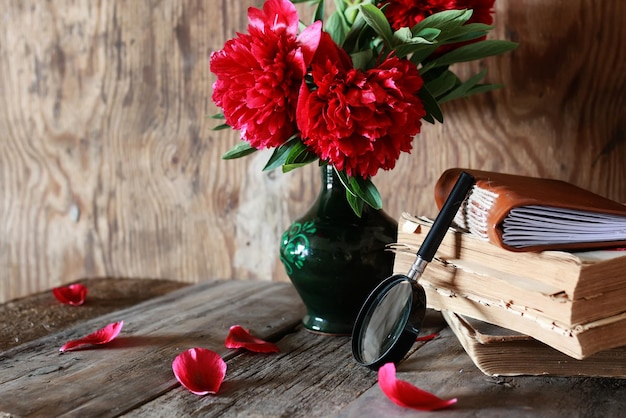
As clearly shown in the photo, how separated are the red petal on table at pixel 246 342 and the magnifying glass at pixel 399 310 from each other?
0.12m

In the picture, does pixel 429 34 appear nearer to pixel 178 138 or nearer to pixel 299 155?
pixel 299 155

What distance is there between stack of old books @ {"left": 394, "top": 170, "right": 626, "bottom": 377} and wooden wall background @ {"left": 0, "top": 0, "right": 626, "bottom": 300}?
298mm

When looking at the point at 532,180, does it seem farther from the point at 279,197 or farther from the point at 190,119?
the point at 190,119

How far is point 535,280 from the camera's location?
628 millimetres

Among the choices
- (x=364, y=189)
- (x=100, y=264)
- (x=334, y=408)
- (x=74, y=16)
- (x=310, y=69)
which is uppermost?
(x=74, y=16)

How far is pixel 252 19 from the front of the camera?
78 cm

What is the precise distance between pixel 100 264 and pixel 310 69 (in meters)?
0.86

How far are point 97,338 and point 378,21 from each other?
0.50 m

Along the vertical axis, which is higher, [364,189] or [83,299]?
[364,189]

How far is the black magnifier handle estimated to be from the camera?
0.70m

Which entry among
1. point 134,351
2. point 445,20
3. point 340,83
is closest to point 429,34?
point 445,20

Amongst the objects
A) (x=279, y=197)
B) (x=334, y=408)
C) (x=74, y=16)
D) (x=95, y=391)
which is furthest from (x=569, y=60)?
(x=74, y=16)

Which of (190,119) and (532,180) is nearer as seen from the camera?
(532,180)

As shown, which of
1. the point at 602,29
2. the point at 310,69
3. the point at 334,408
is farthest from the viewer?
the point at 602,29
